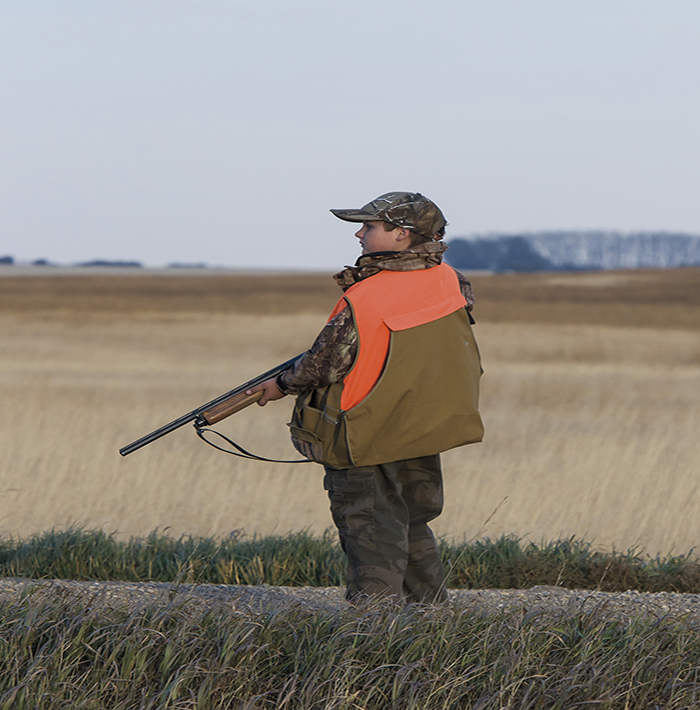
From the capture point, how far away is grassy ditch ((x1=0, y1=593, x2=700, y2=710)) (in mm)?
3352

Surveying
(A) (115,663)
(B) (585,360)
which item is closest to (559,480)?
(A) (115,663)

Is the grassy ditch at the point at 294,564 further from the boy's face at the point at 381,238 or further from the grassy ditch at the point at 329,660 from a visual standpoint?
the boy's face at the point at 381,238

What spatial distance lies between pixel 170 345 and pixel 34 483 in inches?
713

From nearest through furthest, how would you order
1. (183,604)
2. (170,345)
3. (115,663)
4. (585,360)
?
(115,663), (183,604), (585,360), (170,345)

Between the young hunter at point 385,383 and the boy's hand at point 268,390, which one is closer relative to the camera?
the young hunter at point 385,383

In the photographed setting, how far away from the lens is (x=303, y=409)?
4.21m

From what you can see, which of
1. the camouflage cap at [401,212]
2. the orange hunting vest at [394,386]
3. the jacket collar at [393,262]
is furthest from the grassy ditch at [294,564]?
the camouflage cap at [401,212]

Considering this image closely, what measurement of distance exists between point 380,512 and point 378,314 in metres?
0.87

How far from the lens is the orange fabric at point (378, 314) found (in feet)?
13.5

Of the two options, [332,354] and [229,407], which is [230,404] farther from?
[332,354]

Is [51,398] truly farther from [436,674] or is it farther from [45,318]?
[45,318]

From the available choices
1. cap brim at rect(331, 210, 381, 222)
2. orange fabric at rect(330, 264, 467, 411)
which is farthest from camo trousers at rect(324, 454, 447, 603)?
cap brim at rect(331, 210, 381, 222)

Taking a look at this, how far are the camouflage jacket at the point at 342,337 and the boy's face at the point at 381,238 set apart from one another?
77mm

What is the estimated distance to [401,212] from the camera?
422cm
